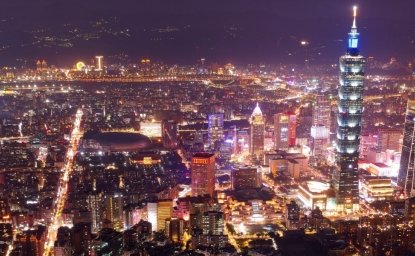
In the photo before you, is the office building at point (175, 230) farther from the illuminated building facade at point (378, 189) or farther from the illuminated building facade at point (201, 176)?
the illuminated building facade at point (378, 189)

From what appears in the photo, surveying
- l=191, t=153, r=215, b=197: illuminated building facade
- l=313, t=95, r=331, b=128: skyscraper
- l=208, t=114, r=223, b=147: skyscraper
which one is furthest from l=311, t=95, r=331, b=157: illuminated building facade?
l=191, t=153, r=215, b=197: illuminated building facade

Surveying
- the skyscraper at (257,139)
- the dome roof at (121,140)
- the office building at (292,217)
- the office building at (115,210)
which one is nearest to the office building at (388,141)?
the skyscraper at (257,139)

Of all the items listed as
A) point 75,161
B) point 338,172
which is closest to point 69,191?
point 75,161

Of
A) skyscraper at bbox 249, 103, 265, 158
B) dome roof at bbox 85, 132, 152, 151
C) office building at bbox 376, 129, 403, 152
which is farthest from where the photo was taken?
dome roof at bbox 85, 132, 152, 151

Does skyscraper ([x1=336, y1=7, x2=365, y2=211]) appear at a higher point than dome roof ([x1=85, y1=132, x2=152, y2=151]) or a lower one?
higher

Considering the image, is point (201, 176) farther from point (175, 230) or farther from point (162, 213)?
point (175, 230)

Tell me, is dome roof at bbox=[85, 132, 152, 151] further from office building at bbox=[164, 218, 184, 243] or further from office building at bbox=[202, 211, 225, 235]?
office building at bbox=[202, 211, 225, 235]

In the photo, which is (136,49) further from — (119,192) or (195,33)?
(119,192)
